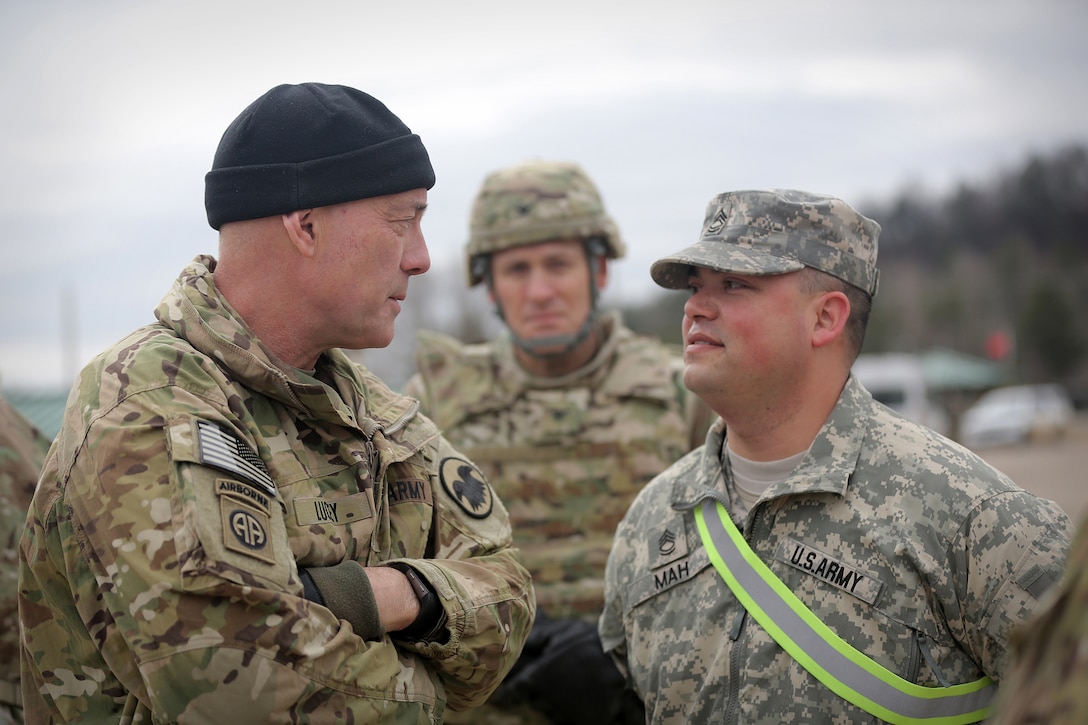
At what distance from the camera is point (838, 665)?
283 centimetres

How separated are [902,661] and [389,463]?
154 centimetres

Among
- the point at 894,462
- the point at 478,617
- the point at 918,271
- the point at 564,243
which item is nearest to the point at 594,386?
the point at 564,243

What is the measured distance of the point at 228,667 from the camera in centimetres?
210

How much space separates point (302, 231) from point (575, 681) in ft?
6.89

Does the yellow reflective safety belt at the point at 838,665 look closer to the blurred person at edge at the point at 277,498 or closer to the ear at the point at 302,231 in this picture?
the blurred person at edge at the point at 277,498

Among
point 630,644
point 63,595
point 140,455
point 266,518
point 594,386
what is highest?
point 140,455

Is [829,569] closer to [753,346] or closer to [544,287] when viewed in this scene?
[753,346]

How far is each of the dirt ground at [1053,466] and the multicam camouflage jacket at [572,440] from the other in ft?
32.0

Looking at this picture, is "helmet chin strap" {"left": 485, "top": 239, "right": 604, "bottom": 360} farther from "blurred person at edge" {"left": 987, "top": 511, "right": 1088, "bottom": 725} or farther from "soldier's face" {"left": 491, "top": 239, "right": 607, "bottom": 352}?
"blurred person at edge" {"left": 987, "top": 511, "right": 1088, "bottom": 725}

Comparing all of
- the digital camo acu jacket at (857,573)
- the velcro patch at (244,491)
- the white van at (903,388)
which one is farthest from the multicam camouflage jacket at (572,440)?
the white van at (903,388)

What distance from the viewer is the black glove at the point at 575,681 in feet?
12.3

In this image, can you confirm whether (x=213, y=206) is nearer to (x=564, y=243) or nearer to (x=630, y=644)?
(x=630, y=644)

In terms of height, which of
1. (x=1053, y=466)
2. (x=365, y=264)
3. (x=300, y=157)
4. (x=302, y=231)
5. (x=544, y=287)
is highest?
(x=300, y=157)

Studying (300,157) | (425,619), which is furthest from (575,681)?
(300,157)
